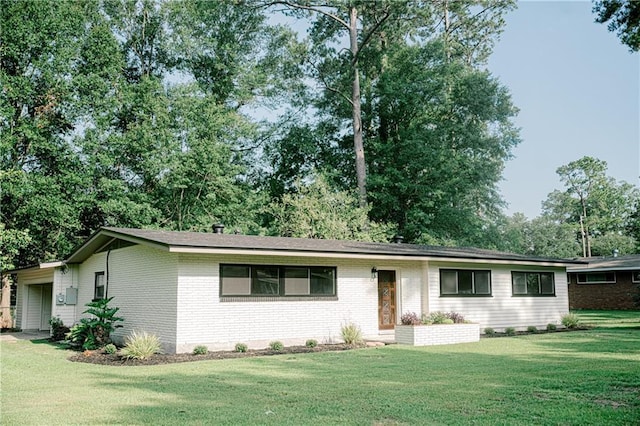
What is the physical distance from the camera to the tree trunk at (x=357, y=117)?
2888 centimetres

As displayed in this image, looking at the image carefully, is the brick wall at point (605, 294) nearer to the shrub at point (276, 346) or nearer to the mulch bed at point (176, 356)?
the mulch bed at point (176, 356)

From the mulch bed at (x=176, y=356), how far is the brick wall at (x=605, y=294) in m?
22.5

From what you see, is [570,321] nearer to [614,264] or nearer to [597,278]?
Result: [614,264]

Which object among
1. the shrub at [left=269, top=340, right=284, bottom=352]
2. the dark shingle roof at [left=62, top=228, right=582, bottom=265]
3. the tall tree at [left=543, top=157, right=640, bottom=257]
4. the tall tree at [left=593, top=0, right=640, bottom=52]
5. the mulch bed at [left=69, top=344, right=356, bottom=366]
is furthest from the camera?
the tall tree at [left=543, top=157, right=640, bottom=257]

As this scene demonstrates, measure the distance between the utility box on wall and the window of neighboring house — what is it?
88.7 feet

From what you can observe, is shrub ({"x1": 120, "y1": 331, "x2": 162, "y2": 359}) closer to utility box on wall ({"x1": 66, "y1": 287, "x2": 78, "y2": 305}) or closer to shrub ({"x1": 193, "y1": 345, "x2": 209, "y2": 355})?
shrub ({"x1": 193, "y1": 345, "x2": 209, "y2": 355})

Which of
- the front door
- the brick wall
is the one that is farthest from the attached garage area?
the brick wall

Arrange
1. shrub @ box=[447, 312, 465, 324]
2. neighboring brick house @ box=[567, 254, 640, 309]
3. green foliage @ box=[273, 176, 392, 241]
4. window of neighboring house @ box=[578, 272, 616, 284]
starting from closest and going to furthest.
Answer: shrub @ box=[447, 312, 465, 324], green foliage @ box=[273, 176, 392, 241], neighboring brick house @ box=[567, 254, 640, 309], window of neighboring house @ box=[578, 272, 616, 284]

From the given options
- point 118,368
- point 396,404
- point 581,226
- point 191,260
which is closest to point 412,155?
point 191,260

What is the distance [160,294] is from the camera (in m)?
13.6

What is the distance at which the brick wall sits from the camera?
29703mm

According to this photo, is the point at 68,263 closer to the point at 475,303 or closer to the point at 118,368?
the point at 118,368

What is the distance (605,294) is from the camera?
1211 inches

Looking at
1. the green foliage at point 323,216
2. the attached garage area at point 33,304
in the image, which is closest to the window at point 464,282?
the green foliage at point 323,216
